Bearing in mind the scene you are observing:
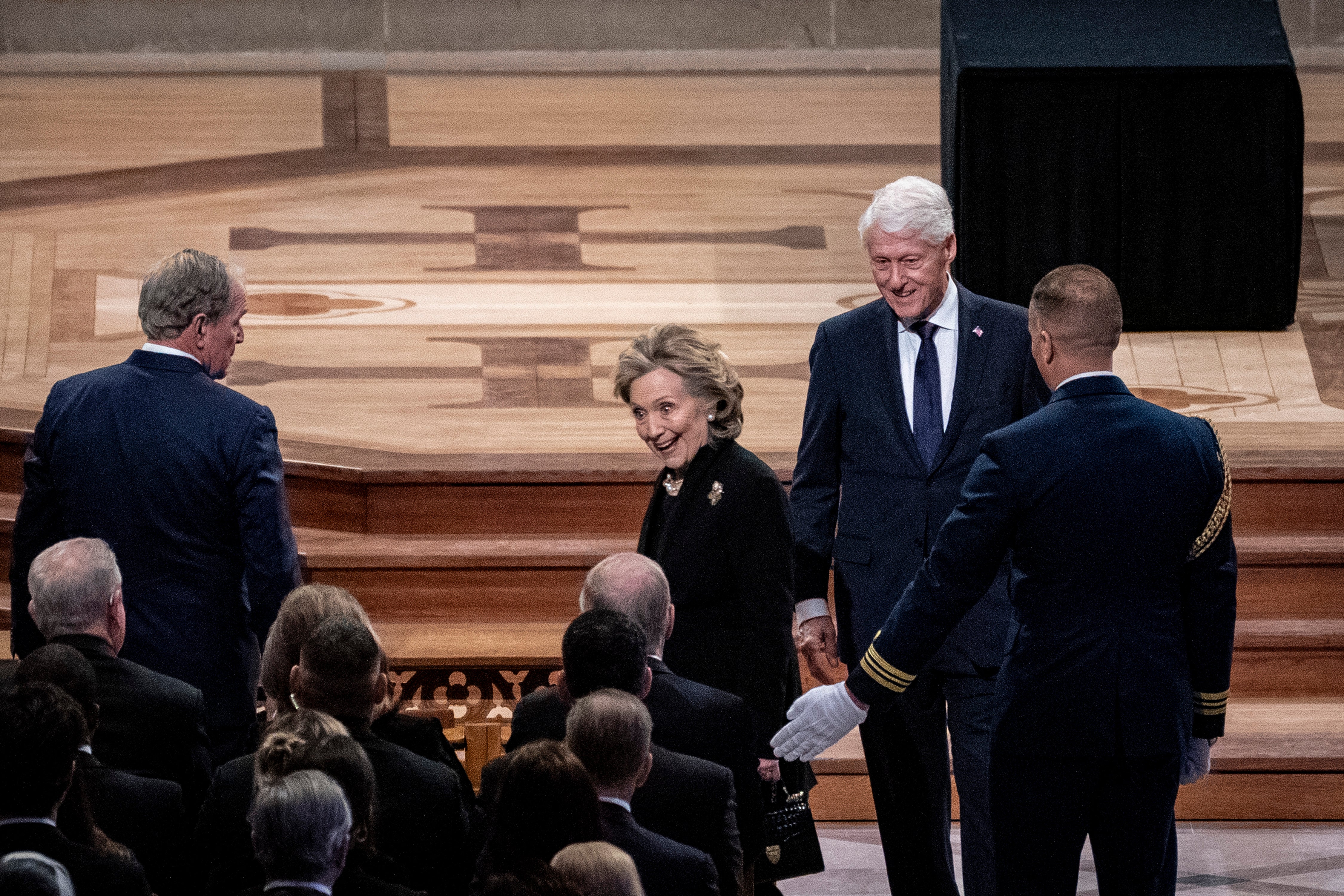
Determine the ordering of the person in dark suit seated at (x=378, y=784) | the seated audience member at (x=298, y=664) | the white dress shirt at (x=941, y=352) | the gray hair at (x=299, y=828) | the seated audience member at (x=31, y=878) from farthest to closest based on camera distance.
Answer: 1. the white dress shirt at (x=941, y=352)
2. the seated audience member at (x=298, y=664)
3. the person in dark suit seated at (x=378, y=784)
4. the gray hair at (x=299, y=828)
5. the seated audience member at (x=31, y=878)

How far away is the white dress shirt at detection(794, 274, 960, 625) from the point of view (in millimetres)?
2947

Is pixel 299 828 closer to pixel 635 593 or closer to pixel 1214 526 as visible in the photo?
pixel 635 593

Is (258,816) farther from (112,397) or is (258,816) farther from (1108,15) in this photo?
(1108,15)

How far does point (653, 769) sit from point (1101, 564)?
2.19 feet

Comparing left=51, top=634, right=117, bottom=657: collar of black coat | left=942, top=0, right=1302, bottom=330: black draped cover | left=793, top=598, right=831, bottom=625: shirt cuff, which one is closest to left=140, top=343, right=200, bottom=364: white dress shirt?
left=51, top=634, right=117, bottom=657: collar of black coat

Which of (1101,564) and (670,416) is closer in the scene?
(1101,564)

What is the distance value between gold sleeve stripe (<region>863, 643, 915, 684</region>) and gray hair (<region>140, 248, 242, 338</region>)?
1197 millimetres

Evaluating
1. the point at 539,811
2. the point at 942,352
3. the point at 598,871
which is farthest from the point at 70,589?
the point at 942,352

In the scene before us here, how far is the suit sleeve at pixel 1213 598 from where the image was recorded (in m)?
2.47

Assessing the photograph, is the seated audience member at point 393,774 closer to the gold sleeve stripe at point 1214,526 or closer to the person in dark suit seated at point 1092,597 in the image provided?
the person in dark suit seated at point 1092,597

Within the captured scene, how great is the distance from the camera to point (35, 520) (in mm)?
2961

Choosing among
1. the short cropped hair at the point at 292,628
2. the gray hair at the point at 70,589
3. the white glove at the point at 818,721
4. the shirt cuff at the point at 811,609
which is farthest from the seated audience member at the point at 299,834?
the shirt cuff at the point at 811,609

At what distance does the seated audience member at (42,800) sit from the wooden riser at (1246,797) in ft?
6.25

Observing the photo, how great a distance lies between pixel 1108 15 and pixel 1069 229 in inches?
26.2
